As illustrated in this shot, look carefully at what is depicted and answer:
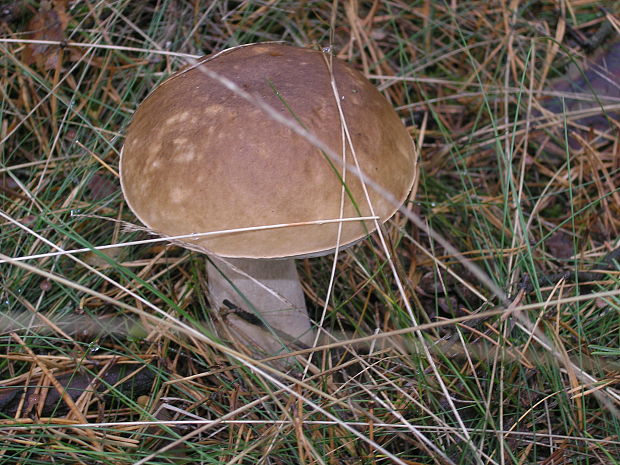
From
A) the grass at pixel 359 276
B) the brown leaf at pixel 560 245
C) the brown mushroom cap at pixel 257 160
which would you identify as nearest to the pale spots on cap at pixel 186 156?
the brown mushroom cap at pixel 257 160

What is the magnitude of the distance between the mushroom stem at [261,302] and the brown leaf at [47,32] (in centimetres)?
123

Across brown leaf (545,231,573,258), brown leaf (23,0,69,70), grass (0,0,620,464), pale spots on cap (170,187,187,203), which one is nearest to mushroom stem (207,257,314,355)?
grass (0,0,620,464)

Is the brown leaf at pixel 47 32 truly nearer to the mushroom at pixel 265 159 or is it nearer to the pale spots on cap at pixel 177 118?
the mushroom at pixel 265 159

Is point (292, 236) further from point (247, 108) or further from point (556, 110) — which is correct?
point (556, 110)

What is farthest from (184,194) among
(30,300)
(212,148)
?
(30,300)

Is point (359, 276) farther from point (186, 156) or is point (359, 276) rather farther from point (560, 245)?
point (186, 156)

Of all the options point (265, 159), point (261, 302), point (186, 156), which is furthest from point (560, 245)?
point (186, 156)

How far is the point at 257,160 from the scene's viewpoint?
1368 millimetres

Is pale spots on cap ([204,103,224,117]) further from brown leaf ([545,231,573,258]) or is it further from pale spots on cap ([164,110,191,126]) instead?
brown leaf ([545,231,573,258])

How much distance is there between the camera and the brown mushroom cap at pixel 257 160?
1352 mm

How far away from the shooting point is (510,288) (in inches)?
76.5

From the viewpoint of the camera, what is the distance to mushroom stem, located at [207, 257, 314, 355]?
184cm

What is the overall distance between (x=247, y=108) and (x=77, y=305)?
1051 mm

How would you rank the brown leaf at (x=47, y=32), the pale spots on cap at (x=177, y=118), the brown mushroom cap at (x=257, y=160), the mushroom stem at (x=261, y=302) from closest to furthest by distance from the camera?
the brown mushroom cap at (x=257, y=160)
the pale spots on cap at (x=177, y=118)
the mushroom stem at (x=261, y=302)
the brown leaf at (x=47, y=32)
